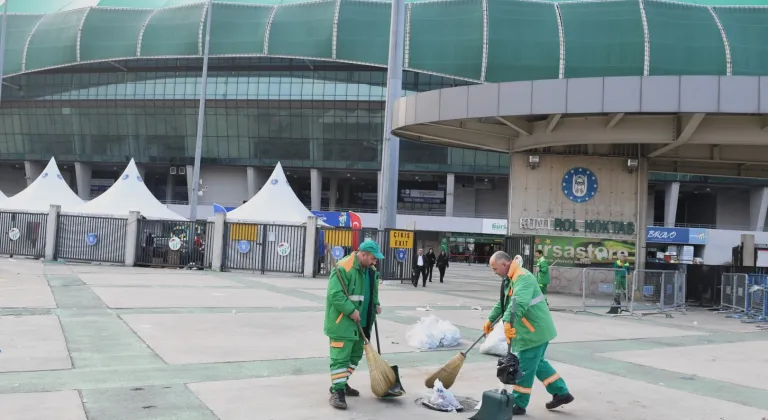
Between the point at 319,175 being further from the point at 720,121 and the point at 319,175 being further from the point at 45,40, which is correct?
the point at 720,121

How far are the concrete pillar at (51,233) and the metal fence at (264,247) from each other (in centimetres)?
727

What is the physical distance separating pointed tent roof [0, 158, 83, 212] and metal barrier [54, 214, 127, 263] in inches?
149

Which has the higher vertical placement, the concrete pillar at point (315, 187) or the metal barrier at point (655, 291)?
the concrete pillar at point (315, 187)

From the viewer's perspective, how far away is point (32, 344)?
8.57 m

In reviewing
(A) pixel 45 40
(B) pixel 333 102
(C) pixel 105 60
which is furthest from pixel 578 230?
(A) pixel 45 40

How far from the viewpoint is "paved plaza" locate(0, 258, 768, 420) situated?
6.16m

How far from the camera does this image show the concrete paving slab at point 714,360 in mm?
8617

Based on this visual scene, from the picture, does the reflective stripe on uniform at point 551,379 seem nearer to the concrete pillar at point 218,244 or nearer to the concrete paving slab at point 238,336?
the concrete paving slab at point 238,336

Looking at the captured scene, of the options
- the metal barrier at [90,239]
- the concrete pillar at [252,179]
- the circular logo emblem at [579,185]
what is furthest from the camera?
the concrete pillar at [252,179]

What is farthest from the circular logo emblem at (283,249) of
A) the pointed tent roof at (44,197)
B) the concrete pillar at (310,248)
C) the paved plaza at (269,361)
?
the pointed tent roof at (44,197)

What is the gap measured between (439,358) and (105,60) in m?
59.3

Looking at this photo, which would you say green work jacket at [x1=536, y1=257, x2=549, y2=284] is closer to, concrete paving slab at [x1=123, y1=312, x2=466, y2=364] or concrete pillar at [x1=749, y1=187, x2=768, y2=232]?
concrete paving slab at [x1=123, y1=312, x2=466, y2=364]

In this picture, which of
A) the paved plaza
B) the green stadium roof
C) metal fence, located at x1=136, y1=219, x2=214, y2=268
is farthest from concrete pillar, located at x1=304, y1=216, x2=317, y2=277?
the green stadium roof

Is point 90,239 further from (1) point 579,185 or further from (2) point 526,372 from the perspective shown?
(2) point 526,372
